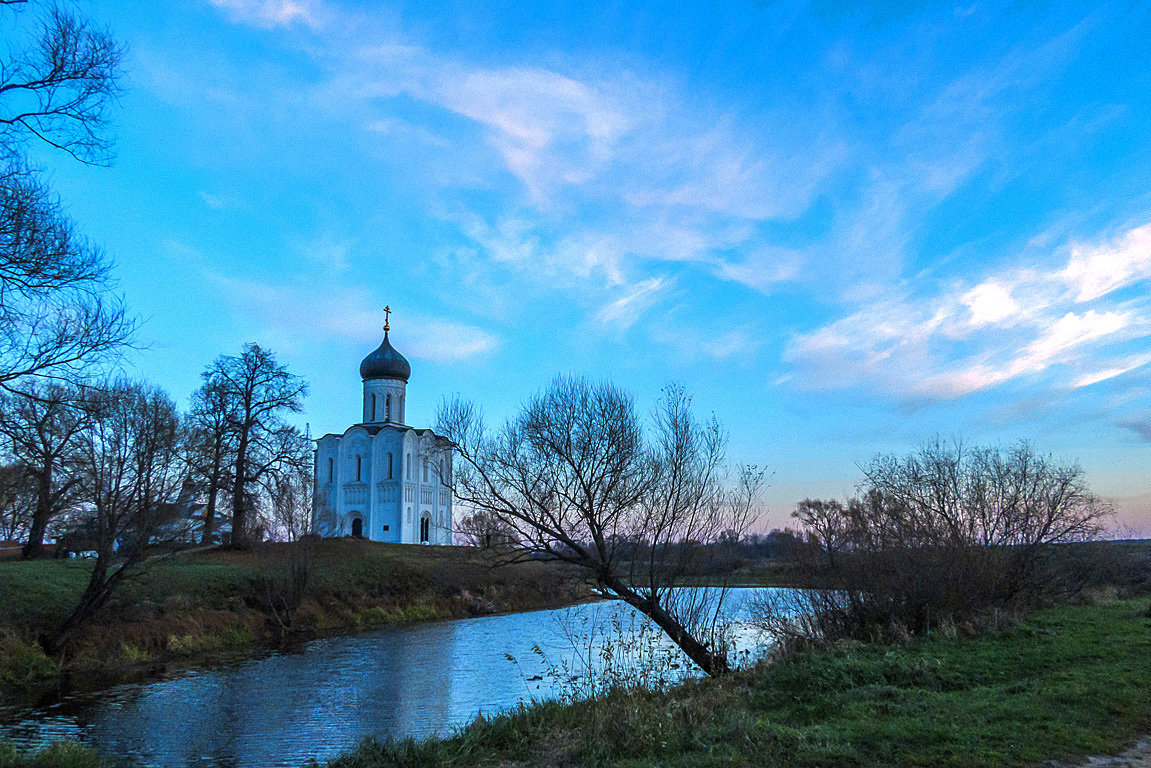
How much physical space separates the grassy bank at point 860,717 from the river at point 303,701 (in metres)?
1.32

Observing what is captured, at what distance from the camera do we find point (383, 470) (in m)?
51.9

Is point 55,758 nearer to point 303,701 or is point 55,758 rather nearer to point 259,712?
point 259,712

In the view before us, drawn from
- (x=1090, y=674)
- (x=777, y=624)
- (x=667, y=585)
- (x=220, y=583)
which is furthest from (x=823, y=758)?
(x=220, y=583)

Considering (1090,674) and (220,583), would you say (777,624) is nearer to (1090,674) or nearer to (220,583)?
(1090,674)

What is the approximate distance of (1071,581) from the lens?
18.5 metres

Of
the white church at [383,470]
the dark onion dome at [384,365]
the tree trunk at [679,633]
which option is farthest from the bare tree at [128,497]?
the dark onion dome at [384,365]

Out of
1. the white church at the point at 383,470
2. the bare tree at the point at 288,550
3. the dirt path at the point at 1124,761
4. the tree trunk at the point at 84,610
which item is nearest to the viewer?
the dirt path at the point at 1124,761

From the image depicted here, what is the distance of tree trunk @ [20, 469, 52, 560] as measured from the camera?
18297 millimetres

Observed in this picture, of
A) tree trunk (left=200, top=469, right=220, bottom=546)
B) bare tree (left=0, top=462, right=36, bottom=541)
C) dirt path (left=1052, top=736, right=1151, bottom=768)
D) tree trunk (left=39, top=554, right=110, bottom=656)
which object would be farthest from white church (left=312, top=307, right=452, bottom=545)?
dirt path (left=1052, top=736, right=1151, bottom=768)

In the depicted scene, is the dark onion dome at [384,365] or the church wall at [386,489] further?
the dark onion dome at [384,365]

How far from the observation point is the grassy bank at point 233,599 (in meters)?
17.6

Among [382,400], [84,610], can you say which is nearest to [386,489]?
[382,400]

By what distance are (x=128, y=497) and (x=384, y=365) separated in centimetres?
3537

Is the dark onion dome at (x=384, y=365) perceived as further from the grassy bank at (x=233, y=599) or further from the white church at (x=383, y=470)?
the grassy bank at (x=233, y=599)
